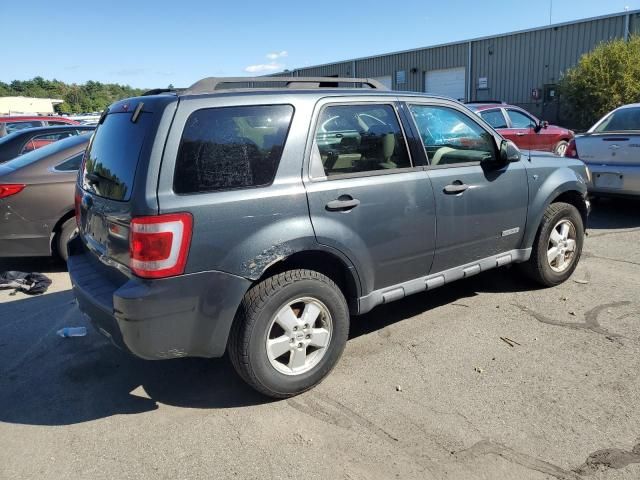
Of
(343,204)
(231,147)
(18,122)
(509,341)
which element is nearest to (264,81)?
(231,147)

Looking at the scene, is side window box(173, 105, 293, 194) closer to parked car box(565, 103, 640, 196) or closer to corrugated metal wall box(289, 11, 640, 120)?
parked car box(565, 103, 640, 196)

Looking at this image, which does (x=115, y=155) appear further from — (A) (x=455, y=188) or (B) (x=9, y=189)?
(B) (x=9, y=189)

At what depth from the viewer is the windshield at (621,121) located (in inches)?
303

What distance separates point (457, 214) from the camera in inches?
156

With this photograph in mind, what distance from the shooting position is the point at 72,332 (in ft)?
14.3


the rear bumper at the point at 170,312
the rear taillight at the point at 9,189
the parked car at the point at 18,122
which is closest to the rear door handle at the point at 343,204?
the rear bumper at the point at 170,312

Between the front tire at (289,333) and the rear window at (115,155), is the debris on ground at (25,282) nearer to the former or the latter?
the rear window at (115,155)

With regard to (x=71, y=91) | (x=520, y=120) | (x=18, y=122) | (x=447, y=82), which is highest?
(x=71, y=91)

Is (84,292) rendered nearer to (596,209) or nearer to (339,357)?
(339,357)

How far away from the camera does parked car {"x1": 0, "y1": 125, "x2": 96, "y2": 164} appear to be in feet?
24.2

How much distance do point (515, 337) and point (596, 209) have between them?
18.8 feet

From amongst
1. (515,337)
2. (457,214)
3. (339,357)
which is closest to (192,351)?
(339,357)

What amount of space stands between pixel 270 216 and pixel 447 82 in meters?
28.1

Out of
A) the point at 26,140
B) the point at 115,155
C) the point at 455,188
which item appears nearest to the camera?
the point at 115,155
